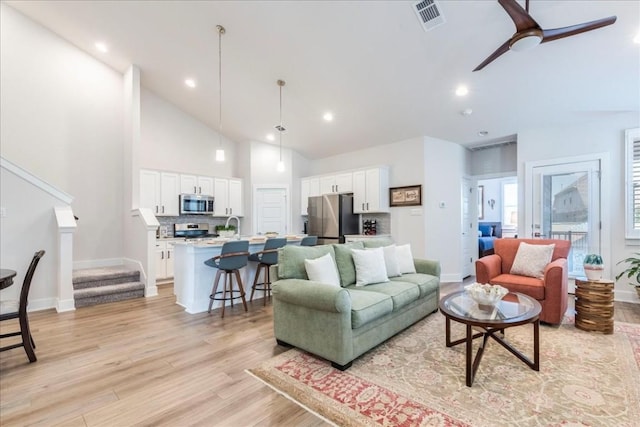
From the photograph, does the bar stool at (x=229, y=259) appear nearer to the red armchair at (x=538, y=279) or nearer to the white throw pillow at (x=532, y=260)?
the red armchair at (x=538, y=279)

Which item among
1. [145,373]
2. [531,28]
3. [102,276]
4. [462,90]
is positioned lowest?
[145,373]

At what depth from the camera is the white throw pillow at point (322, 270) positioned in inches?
115

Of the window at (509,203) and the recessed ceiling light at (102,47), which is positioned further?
the window at (509,203)

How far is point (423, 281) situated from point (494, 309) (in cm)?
107

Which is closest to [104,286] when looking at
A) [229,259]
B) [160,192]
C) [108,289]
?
[108,289]

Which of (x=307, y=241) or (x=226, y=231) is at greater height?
(x=226, y=231)

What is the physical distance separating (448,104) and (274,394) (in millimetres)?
4629

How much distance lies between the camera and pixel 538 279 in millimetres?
3590

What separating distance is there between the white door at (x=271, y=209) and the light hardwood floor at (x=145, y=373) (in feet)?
11.5

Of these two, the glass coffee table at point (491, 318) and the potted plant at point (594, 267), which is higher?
the potted plant at point (594, 267)

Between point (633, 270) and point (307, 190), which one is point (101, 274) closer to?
point (307, 190)

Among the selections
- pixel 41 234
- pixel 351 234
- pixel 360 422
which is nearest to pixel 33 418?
pixel 360 422

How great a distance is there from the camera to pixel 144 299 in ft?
15.4

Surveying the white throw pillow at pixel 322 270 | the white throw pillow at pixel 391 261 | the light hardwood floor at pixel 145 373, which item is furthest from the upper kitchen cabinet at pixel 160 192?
the white throw pillow at pixel 391 261
